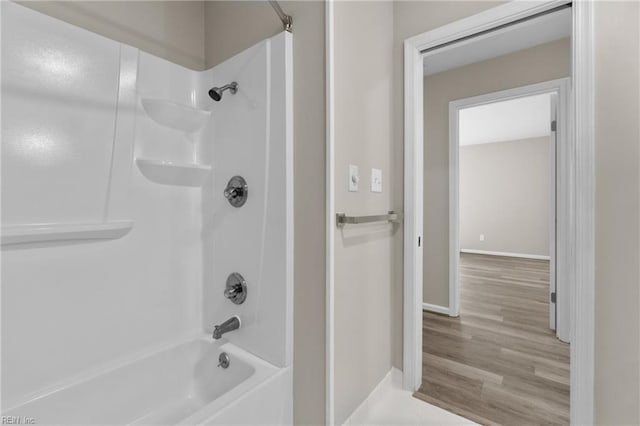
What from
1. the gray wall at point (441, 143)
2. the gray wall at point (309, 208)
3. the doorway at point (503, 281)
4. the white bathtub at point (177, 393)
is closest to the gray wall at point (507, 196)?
the doorway at point (503, 281)

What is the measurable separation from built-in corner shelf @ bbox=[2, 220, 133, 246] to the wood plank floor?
5.94ft

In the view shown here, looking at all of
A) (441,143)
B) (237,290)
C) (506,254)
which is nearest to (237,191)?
(237,290)

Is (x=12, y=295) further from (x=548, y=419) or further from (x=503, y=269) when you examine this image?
(x=503, y=269)

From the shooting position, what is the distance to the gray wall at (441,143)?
2.57 meters

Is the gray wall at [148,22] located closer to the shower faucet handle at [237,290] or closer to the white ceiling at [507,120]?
the shower faucet handle at [237,290]

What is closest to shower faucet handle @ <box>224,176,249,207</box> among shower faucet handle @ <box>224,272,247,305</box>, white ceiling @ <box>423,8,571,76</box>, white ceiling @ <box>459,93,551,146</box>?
shower faucet handle @ <box>224,272,247,305</box>

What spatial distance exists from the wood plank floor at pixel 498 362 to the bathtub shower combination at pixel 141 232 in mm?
1079

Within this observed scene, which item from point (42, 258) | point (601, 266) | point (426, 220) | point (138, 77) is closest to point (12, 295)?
point (42, 258)

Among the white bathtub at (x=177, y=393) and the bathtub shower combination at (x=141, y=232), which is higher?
the bathtub shower combination at (x=141, y=232)

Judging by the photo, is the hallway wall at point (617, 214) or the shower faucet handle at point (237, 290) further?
the shower faucet handle at point (237, 290)

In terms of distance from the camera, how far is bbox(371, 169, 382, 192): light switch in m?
1.49

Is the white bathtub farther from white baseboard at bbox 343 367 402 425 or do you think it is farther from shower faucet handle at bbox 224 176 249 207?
shower faucet handle at bbox 224 176 249 207

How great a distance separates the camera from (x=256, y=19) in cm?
139

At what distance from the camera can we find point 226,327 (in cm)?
137
